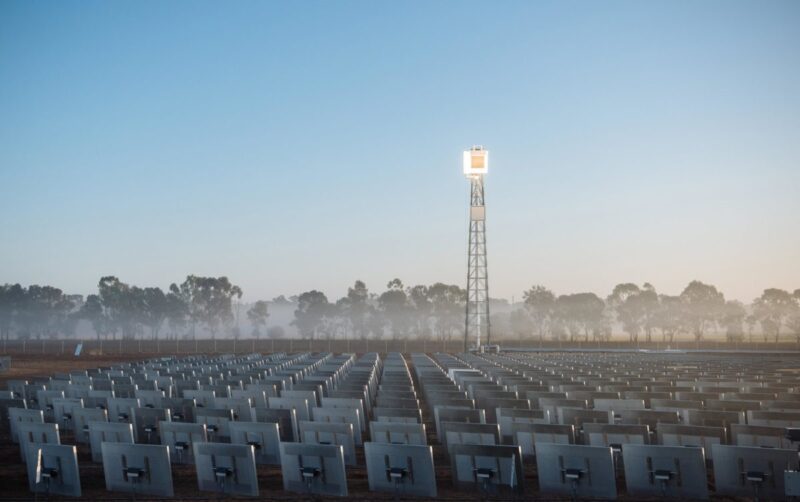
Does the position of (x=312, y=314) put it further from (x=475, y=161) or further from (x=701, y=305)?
(x=475, y=161)

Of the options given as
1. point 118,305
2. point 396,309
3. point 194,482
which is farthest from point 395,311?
point 194,482

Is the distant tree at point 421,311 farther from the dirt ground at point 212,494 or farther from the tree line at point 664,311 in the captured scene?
the dirt ground at point 212,494

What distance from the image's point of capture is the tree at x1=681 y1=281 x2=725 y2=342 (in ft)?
426

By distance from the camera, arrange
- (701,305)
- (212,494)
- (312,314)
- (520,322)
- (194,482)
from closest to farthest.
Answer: (212,494) → (194,482) → (701,305) → (312,314) → (520,322)

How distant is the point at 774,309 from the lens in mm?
132750

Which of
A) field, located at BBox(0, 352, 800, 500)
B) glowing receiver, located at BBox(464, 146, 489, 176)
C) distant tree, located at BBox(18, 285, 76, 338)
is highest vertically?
Result: glowing receiver, located at BBox(464, 146, 489, 176)

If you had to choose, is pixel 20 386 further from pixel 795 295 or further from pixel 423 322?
pixel 795 295

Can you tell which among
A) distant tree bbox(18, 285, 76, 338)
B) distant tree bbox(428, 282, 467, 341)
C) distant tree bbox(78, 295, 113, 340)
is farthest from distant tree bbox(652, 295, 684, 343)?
distant tree bbox(18, 285, 76, 338)

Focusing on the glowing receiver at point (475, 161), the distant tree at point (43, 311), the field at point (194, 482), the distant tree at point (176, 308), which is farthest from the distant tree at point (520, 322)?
the field at point (194, 482)

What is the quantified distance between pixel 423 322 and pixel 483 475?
435 ft

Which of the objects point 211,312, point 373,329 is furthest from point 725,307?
point 211,312

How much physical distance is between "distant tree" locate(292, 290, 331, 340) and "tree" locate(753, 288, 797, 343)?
79403 mm

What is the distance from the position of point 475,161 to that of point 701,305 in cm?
8698

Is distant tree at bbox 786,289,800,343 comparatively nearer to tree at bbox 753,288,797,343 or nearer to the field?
tree at bbox 753,288,797,343
